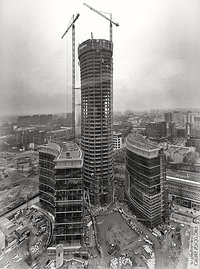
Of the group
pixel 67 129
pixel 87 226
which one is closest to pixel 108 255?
pixel 87 226

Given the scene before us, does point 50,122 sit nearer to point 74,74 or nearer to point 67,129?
point 67,129

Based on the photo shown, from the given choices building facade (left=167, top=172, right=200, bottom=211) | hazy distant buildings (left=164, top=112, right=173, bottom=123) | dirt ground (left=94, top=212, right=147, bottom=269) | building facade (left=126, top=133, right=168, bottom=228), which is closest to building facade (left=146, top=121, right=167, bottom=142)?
hazy distant buildings (left=164, top=112, right=173, bottom=123)

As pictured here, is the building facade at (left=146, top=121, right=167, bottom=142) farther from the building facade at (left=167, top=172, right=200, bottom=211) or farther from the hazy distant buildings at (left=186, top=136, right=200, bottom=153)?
the building facade at (left=167, top=172, right=200, bottom=211)

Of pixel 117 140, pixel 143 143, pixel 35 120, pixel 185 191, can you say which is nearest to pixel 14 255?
pixel 143 143

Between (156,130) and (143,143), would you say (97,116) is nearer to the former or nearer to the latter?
(143,143)

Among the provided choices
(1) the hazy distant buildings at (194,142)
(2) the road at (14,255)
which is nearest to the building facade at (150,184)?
(2) the road at (14,255)
